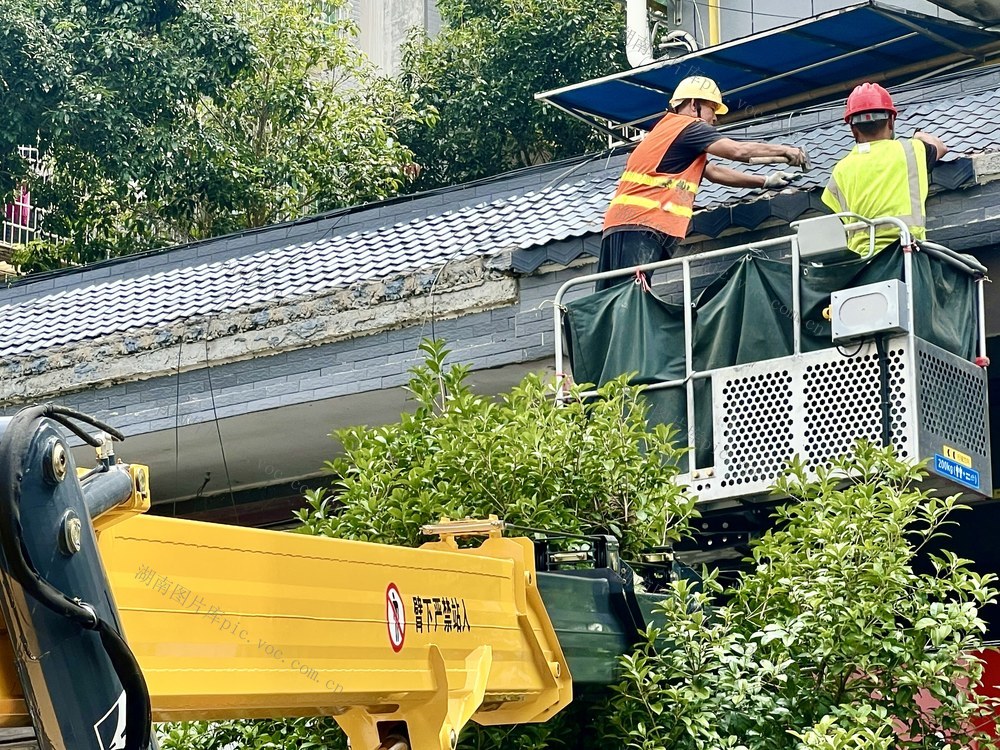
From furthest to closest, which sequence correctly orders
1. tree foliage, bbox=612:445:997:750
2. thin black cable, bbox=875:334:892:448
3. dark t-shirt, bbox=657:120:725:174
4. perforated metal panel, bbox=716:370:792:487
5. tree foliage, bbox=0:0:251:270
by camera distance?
tree foliage, bbox=0:0:251:270, dark t-shirt, bbox=657:120:725:174, perforated metal panel, bbox=716:370:792:487, thin black cable, bbox=875:334:892:448, tree foliage, bbox=612:445:997:750

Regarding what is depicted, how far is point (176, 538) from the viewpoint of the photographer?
158 inches

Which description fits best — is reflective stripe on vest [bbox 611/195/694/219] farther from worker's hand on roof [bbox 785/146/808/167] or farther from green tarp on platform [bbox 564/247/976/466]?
worker's hand on roof [bbox 785/146/808/167]

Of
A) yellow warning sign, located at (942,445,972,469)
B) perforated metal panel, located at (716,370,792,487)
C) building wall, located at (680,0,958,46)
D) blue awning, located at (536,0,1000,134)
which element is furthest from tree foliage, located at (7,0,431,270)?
yellow warning sign, located at (942,445,972,469)

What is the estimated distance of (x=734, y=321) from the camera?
31.7 ft

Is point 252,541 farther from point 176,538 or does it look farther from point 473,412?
point 473,412

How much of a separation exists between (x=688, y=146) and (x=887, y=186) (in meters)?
1.21

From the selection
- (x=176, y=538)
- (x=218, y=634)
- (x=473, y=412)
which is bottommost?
(x=473, y=412)

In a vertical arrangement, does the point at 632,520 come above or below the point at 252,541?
below

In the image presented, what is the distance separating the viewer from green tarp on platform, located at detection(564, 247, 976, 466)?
30.3 feet

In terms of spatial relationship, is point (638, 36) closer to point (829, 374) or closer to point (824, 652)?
point (829, 374)

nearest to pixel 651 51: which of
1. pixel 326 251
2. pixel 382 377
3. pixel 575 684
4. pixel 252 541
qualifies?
pixel 326 251

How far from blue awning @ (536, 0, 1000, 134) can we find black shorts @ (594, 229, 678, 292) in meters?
4.69

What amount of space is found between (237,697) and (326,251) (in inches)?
368

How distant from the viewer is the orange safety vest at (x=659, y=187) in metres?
10.1
